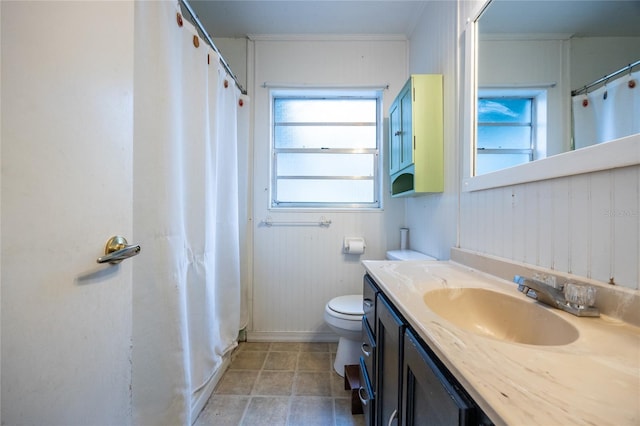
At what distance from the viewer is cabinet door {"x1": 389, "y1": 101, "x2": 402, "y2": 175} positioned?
5.36 ft

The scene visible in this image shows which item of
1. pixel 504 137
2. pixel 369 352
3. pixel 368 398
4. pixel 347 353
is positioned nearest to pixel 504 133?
pixel 504 137

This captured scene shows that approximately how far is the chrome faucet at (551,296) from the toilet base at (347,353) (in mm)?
1127

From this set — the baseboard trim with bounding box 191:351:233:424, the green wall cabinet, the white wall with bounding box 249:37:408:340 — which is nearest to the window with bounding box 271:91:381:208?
the white wall with bounding box 249:37:408:340

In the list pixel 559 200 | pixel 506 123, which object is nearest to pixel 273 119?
pixel 506 123

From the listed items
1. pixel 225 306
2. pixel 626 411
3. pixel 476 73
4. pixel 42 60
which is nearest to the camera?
pixel 626 411

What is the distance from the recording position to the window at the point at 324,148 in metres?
2.14

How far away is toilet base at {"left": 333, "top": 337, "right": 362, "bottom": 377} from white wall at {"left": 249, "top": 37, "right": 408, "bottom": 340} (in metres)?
0.42

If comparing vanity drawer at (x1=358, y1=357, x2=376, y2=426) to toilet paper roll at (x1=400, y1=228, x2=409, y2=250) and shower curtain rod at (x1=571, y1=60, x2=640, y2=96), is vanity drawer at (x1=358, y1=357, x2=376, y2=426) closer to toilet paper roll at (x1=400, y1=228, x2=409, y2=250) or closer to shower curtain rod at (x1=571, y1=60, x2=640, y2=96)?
toilet paper roll at (x1=400, y1=228, x2=409, y2=250)

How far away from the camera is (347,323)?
1.48m

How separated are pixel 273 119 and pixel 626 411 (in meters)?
2.29

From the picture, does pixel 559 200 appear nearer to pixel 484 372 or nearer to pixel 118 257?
pixel 484 372

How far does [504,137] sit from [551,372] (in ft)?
2.93

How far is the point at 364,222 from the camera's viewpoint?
2.03 meters

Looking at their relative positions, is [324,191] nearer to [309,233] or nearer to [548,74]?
[309,233]
